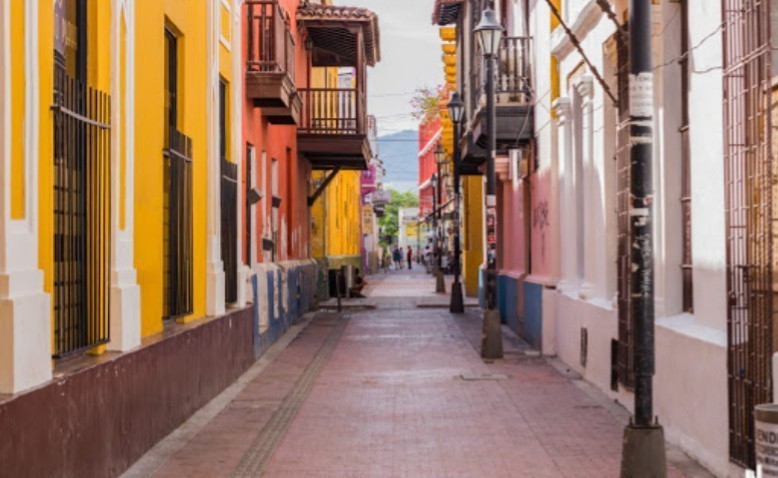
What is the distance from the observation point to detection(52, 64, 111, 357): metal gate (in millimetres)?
7812

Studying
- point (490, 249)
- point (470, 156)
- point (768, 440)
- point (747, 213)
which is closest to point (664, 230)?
point (747, 213)

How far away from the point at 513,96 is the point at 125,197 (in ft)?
38.8

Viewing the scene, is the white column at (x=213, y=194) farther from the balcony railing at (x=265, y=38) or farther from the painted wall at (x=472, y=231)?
the painted wall at (x=472, y=231)

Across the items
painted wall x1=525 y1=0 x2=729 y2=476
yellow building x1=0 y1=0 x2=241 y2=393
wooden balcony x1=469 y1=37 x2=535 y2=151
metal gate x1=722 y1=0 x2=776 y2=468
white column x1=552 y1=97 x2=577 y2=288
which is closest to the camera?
yellow building x1=0 y1=0 x2=241 y2=393

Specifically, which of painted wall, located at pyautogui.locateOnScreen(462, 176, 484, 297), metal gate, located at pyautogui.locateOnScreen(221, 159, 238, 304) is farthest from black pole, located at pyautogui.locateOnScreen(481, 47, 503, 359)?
Result: painted wall, located at pyautogui.locateOnScreen(462, 176, 484, 297)

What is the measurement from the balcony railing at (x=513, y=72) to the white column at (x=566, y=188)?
3.11 m

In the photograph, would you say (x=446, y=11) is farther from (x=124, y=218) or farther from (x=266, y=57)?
(x=124, y=218)

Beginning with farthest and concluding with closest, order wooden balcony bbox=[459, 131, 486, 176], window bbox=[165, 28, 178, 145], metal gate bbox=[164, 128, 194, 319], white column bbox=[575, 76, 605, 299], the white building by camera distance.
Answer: wooden balcony bbox=[459, 131, 486, 176] < white column bbox=[575, 76, 605, 299] < window bbox=[165, 28, 178, 145] < metal gate bbox=[164, 128, 194, 319] < the white building

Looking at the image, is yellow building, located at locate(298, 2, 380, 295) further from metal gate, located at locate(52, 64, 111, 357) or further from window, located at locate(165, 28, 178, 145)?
metal gate, located at locate(52, 64, 111, 357)

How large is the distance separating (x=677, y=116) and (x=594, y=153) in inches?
153

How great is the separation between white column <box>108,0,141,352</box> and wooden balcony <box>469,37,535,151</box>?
34.9 feet

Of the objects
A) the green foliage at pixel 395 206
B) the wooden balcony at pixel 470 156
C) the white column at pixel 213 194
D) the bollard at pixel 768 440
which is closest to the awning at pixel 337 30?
the wooden balcony at pixel 470 156

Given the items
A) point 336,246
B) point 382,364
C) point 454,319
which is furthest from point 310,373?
point 336,246

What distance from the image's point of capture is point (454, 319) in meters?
26.2
